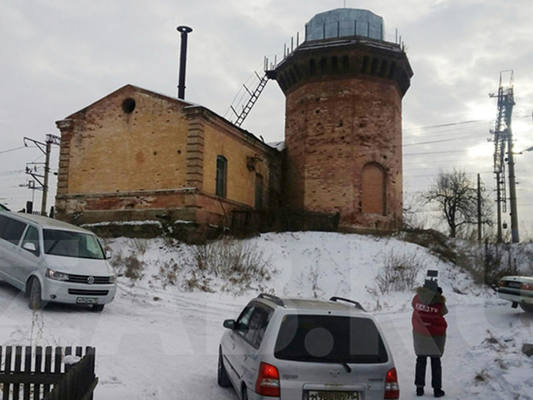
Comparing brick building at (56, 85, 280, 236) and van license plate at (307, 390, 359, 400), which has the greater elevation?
brick building at (56, 85, 280, 236)

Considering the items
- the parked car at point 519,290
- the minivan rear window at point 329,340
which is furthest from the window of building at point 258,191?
the minivan rear window at point 329,340

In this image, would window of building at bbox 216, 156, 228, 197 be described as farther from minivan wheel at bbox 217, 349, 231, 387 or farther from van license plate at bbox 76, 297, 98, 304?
minivan wheel at bbox 217, 349, 231, 387

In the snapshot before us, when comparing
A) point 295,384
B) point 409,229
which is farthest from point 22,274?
point 409,229

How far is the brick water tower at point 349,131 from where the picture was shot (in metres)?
28.1

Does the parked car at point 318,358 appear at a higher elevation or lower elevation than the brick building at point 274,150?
lower

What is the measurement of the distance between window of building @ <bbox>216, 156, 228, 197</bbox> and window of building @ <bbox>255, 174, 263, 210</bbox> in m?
3.74

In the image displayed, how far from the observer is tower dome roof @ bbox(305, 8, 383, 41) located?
100ft

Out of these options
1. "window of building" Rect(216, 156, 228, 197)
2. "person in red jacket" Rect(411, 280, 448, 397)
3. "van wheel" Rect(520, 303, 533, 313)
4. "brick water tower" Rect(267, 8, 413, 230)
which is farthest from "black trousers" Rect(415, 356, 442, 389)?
"brick water tower" Rect(267, 8, 413, 230)

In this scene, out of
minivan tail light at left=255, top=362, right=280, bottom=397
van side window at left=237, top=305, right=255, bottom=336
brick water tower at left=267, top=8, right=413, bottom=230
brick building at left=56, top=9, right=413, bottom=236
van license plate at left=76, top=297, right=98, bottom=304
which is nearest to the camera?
minivan tail light at left=255, top=362, right=280, bottom=397

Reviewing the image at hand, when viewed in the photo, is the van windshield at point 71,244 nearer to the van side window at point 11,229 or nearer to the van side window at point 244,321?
the van side window at point 11,229

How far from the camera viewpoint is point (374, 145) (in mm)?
28609

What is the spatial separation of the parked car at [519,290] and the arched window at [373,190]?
14.2m

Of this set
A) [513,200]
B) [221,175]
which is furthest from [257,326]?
[513,200]

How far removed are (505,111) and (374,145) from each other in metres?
21.6
